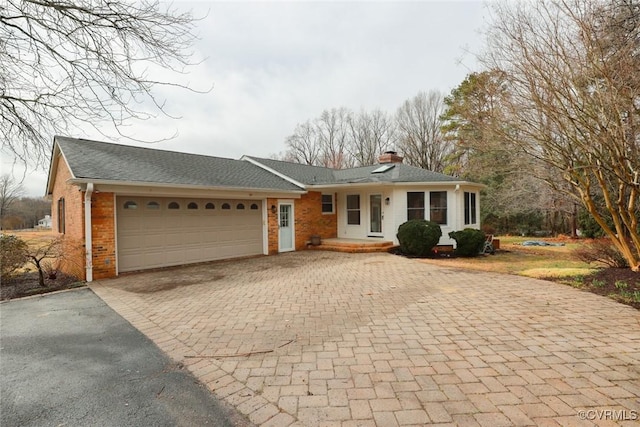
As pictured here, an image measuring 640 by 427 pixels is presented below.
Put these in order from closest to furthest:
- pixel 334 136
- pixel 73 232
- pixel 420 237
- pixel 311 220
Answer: pixel 73 232
pixel 420 237
pixel 311 220
pixel 334 136

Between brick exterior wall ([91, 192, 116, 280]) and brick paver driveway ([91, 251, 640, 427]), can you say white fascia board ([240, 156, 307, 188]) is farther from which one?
brick paver driveway ([91, 251, 640, 427])

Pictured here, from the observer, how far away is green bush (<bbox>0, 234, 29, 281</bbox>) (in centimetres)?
723

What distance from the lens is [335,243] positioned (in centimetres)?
1226

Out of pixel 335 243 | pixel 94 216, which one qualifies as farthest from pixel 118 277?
pixel 335 243

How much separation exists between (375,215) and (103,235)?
9.42 meters

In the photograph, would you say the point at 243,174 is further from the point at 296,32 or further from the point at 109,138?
the point at 109,138

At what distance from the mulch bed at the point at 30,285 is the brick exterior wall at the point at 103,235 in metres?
0.58

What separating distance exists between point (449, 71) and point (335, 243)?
7.17 meters

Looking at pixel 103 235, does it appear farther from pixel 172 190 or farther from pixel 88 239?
pixel 172 190

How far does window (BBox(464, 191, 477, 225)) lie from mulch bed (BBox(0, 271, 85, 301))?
1273 centimetres

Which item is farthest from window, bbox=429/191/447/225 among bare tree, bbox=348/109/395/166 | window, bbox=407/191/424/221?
bare tree, bbox=348/109/395/166

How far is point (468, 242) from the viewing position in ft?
35.1

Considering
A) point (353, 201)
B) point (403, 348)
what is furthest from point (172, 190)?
point (403, 348)

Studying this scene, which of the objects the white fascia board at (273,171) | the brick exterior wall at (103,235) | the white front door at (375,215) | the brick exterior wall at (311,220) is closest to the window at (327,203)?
the brick exterior wall at (311,220)
